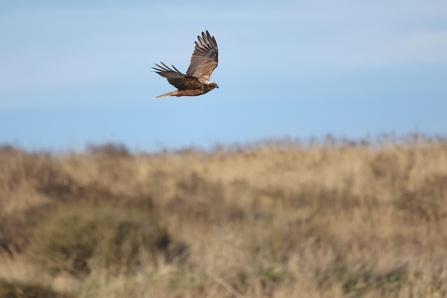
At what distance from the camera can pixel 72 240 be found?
8.76 m

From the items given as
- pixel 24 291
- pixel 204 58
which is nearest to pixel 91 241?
pixel 24 291

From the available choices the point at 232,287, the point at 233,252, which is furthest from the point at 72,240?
the point at 232,287

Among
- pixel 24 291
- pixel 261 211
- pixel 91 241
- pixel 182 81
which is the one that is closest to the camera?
pixel 182 81

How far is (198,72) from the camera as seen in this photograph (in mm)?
5574

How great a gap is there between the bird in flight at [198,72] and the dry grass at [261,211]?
66.3 inches

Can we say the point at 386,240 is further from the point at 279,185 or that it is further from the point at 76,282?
the point at 76,282

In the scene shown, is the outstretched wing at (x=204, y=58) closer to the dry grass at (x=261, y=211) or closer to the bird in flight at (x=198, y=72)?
the bird in flight at (x=198, y=72)

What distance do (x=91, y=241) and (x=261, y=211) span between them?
5405mm

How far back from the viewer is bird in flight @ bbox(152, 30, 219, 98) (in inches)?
188

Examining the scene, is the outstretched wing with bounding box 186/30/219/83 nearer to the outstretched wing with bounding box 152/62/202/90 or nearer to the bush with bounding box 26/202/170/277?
the outstretched wing with bounding box 152/62/202/90

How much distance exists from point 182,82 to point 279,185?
35.6ft

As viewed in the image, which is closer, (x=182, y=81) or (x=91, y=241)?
(x=182, y=81)

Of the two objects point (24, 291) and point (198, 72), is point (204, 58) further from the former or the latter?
point (24, 291)

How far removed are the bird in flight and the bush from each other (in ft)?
9.61
